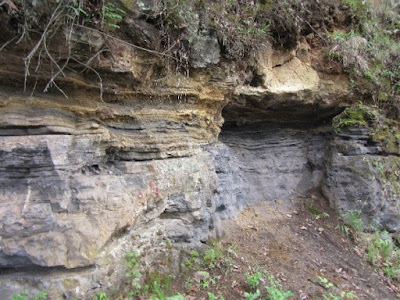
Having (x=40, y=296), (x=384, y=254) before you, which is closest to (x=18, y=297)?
(x=40, y=296)

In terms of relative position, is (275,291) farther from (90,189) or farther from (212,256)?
(90,189)

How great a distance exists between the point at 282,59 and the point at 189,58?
2.19m

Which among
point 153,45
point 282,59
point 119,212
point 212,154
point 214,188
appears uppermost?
point 282,59

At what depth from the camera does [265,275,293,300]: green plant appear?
3936 millimetres

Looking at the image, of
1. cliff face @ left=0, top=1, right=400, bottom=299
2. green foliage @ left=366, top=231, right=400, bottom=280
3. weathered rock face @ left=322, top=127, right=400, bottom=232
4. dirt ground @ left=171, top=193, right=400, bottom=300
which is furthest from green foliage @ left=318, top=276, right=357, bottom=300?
weathered rock face @ left=322, top=127, right=400, bottom=232

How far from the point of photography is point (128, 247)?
3.92 metres

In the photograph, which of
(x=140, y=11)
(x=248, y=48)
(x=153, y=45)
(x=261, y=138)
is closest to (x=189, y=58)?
(x=153, y=45)

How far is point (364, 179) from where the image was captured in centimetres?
620

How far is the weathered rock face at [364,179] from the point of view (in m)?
6.20

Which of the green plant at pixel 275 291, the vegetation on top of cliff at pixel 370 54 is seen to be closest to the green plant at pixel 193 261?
the green plant at pixel 275 291

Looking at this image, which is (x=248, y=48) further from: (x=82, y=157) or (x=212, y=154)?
(x=82, y=157)

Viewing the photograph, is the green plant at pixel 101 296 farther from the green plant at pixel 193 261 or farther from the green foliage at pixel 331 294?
the green foliage at pixel 331 294

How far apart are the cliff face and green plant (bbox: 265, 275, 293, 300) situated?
108 cm

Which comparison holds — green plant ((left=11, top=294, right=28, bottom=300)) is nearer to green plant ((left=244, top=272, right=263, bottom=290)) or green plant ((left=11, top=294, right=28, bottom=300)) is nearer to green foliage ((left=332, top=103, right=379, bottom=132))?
green plant ((left=244, top=272, right=263, bottom=290))
